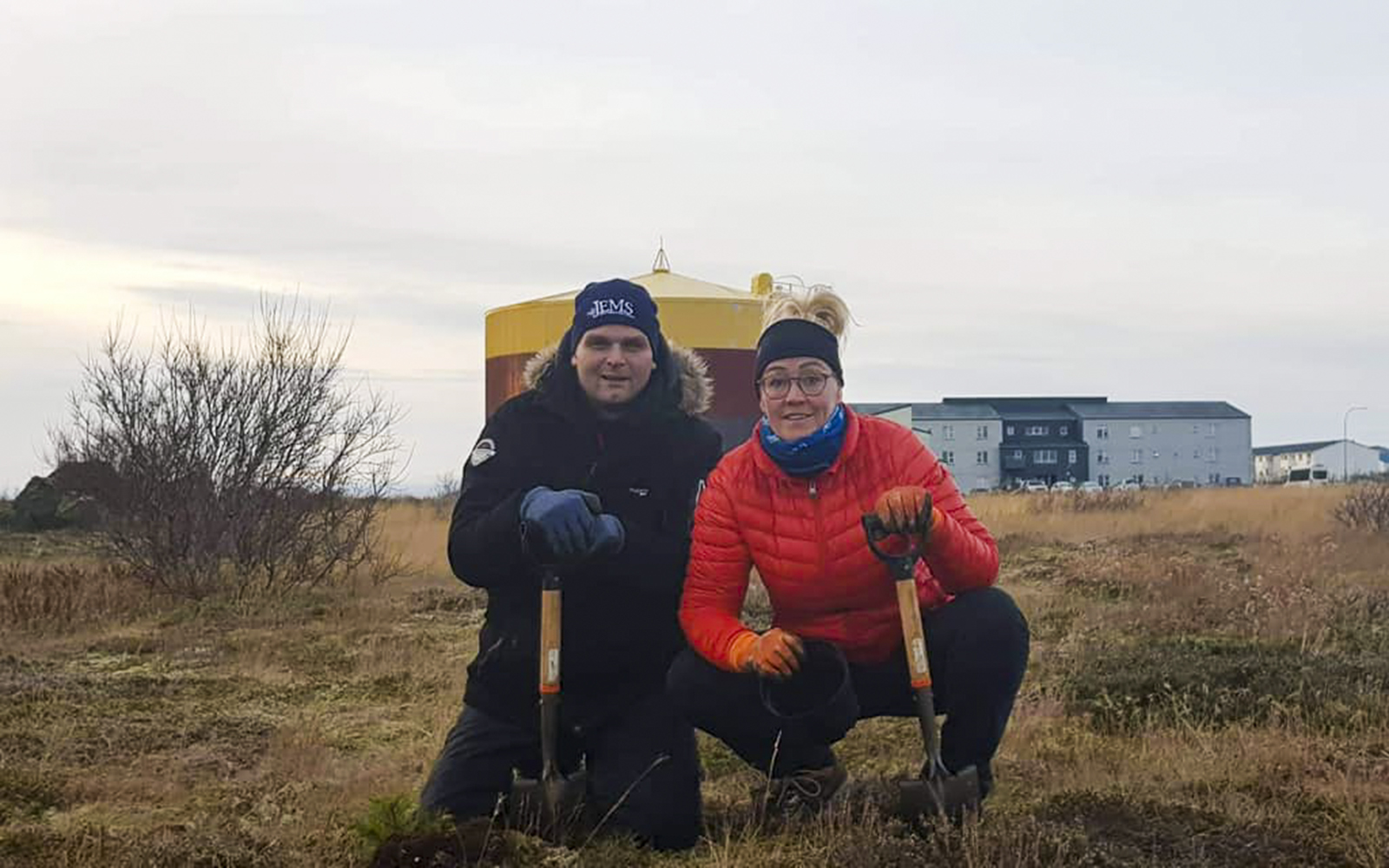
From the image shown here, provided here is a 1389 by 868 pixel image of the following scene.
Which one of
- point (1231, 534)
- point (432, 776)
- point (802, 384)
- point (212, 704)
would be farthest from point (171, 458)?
point (1231, 534)

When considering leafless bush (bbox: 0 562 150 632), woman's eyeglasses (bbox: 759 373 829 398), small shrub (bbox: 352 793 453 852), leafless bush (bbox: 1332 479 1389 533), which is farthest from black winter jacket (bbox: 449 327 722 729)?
leafless bush (bbox: 1332 479 1389 533)

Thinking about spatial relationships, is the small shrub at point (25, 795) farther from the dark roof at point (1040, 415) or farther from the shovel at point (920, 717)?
the dark roof at point (1040, 415)

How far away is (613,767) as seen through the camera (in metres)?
3.85

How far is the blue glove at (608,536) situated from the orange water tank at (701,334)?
9.95 metres

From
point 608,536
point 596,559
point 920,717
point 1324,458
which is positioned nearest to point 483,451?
point 596,559

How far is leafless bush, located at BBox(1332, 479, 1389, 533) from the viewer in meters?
15.0

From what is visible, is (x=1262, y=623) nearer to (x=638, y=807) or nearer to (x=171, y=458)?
(x=638, y=807)

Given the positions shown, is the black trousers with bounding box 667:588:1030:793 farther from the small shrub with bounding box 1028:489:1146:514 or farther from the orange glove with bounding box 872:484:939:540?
the small shrub with bounding box 1028:489:1146:514

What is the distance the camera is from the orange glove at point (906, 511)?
337cm

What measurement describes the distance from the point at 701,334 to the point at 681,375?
33.6 ft

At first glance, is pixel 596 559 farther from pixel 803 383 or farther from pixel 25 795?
pixel 25 795

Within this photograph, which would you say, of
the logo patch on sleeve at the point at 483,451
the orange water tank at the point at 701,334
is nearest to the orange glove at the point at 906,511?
the logo patch on sleeve at the point at 483,451

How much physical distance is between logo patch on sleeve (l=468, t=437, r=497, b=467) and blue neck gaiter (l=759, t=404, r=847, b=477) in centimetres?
89

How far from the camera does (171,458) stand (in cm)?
1141
